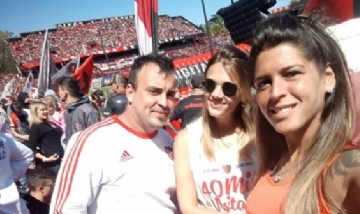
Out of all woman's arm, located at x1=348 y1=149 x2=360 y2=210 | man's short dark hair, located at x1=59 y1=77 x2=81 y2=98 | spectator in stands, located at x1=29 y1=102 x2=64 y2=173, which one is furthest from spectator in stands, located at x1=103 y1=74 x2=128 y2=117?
woman's arm, located at x1=348 y1=149 x2=360 y2=210

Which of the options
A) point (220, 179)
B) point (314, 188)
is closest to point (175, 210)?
point (220, 179)

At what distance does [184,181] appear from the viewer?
205cm

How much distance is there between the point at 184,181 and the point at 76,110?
366 centimetres

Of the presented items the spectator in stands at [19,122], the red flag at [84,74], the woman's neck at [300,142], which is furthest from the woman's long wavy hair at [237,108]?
the red flag at [84,74]

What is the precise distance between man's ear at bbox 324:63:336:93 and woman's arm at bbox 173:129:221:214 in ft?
3.01

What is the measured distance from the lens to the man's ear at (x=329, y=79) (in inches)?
48.8

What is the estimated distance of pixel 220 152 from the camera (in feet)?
6.88

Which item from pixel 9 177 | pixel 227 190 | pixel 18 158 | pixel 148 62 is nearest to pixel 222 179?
pixel 227 190

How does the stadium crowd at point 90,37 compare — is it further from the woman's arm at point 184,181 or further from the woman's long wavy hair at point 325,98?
the woman's long wavy hair at point 325,98

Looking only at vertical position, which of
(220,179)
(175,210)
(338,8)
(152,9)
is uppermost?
(152,9)

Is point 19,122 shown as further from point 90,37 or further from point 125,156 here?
point 90,37

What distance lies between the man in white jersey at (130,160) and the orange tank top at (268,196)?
80cm

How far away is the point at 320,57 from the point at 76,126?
4555 millimetres

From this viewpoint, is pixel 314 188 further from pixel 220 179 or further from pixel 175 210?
pixel 175 210
